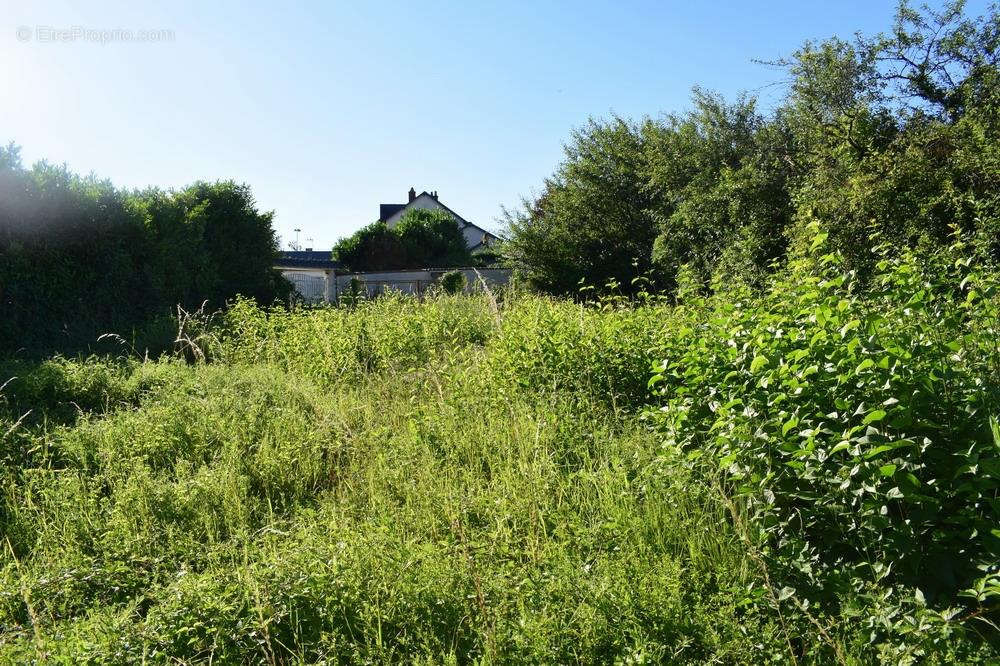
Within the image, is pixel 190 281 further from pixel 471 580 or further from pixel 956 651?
pixel 956 651

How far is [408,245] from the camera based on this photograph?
33.0 meters

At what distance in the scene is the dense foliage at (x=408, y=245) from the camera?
3181cm

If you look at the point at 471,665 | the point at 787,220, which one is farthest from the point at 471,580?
the point at 787,220

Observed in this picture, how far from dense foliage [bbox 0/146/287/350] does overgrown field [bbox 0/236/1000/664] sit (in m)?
6.85

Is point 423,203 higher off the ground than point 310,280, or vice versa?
point 423,203

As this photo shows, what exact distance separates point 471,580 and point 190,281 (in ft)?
41.0

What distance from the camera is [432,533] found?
3863 mm

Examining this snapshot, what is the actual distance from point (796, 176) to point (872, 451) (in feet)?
33.3

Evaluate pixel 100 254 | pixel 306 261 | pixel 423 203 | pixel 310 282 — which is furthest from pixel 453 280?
pixel 423 203

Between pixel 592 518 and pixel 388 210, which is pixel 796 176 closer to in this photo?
pixel 592 518

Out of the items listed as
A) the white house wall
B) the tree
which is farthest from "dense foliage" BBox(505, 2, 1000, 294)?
the white house wall

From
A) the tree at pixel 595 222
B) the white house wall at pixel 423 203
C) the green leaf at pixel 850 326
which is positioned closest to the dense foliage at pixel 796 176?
the tree at pixel 595 222

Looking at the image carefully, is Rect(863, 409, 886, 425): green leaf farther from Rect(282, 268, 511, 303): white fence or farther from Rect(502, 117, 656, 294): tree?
Rect(282, 268, 511, 303): white fence

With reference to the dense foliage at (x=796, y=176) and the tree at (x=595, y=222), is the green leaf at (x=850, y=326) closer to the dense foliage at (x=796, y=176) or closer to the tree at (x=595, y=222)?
the dense foliage at (x=796, y=176)
